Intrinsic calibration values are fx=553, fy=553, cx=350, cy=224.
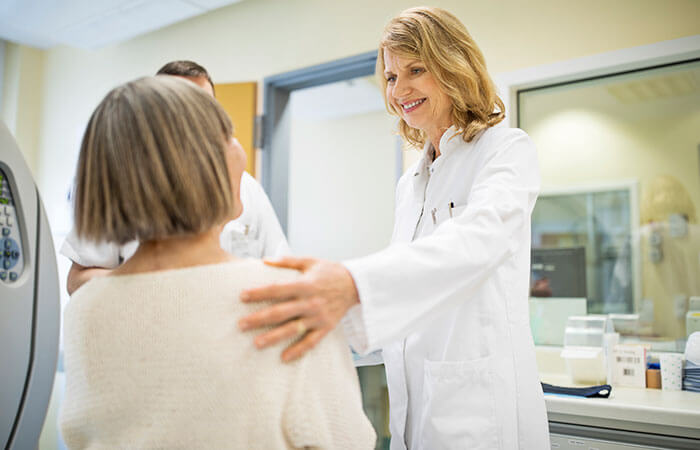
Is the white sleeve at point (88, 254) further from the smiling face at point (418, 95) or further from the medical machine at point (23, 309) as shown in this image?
the smiling face at point (418, 95)

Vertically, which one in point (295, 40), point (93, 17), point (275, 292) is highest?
point (93, 17)

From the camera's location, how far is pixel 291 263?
804mm

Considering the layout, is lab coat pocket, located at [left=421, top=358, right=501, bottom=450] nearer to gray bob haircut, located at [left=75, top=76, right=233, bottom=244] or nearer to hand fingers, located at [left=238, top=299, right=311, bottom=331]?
hand fingers, located at [left=238, top=299, right=311, bottom=331]

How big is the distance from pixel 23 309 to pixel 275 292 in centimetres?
63

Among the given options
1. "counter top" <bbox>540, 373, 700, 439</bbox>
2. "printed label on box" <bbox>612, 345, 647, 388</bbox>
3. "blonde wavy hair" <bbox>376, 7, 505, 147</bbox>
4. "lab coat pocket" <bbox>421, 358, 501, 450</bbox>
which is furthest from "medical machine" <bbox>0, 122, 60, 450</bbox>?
"printed label on box" <bbox>612, 345, 647, 388</bbox>

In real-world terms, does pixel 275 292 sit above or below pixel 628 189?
below

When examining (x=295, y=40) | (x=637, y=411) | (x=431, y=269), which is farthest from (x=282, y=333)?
(x=295, y=40)

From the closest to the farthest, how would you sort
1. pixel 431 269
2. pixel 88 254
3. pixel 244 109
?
pixel 431 269, pixel 88 254, pixel 244 109

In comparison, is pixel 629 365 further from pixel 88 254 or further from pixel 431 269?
pixel 88 254

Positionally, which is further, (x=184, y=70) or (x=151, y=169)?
(x=184, y=70)

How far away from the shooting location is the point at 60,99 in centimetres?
439

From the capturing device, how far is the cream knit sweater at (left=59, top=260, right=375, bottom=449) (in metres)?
0.73

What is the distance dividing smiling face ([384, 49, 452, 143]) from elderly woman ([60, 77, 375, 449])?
0.73 meters

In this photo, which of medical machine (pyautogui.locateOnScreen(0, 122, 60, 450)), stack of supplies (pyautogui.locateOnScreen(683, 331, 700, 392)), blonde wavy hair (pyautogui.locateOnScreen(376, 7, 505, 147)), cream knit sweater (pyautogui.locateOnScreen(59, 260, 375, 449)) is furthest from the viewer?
stack of supplies (pyautogui.locateOnScreen(683, 331, 700, 392))
